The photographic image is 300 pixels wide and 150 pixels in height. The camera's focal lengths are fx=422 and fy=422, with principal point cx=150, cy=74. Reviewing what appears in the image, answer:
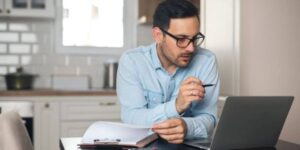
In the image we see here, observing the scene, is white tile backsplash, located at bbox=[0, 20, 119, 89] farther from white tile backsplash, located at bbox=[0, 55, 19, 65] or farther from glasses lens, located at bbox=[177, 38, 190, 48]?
glasses lens, located at bbox=[177, 38, 190, 48]

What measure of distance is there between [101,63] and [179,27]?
2418 mm

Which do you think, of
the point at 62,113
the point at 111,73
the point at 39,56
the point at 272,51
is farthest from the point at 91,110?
the point at 272,51

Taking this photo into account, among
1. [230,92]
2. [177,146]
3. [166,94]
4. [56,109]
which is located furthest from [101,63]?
[177,146]

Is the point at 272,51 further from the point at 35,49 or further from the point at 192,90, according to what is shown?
the point at 35,49

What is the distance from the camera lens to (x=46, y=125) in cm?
330

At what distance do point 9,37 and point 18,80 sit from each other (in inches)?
20.1

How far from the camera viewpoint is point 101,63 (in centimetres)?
396

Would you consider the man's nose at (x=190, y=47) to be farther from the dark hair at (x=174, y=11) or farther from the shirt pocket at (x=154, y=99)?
the shirt pocket at (x=154, y=99)

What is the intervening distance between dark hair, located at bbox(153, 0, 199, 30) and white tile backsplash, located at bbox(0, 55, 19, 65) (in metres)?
2.37

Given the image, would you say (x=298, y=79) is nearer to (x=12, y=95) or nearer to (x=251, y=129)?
(x=251, y=129)

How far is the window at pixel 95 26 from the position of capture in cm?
390

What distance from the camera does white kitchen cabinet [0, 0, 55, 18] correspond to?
11.3ft

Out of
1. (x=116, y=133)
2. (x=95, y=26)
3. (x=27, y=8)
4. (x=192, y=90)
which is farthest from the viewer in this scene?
(x=95, y=26)

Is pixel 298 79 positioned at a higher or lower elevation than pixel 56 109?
higher
